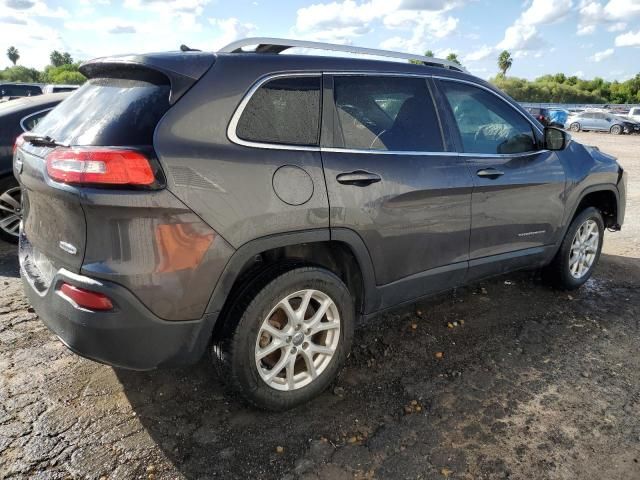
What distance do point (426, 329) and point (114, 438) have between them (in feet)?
7.24

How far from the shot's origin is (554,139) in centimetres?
394

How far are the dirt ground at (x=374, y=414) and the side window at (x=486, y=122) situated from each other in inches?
52.9

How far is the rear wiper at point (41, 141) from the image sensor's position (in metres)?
2.42

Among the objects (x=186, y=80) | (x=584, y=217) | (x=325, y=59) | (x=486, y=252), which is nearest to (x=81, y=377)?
(x=186, y=80)

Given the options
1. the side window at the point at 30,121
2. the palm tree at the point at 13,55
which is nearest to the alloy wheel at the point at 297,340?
the side window at the point at 30,121

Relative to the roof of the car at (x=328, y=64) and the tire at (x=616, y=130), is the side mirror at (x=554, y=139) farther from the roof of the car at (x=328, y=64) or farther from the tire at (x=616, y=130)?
the tire at (x=616, y=130)

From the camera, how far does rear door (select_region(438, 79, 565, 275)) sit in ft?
11.1

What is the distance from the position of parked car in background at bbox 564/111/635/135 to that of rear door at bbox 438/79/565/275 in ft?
106

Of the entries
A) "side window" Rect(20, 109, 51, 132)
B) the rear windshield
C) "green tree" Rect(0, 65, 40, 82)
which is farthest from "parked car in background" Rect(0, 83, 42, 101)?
"green tree" Rect(0, 65, 40, 82)

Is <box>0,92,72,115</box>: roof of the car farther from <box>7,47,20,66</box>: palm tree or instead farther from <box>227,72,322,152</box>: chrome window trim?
<box>7,47,20,66</box>: palm tree

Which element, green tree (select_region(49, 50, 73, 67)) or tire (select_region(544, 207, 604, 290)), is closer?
tire (select_region(544, 207, 604, 290))

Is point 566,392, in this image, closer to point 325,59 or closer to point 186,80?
point 325,59

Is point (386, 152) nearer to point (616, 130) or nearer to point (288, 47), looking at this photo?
point (288, 47)

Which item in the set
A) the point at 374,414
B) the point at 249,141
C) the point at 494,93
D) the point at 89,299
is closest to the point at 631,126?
the point at 494,93
